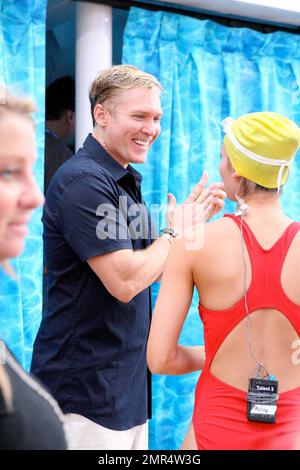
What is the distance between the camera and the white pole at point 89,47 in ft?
9.15

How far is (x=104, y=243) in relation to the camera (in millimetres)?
1760

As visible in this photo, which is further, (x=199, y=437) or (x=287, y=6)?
(x=287, y=6)

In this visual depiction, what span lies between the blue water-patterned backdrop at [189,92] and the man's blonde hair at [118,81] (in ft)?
2.46

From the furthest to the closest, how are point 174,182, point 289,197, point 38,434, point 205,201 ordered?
point 289,197 < point 174,182 < point 205,201 < point 38,434

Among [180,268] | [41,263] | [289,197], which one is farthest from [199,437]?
[289,197]

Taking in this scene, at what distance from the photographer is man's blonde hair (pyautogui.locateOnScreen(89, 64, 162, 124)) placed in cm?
204

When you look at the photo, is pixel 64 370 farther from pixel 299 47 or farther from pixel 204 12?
pixel 299 47

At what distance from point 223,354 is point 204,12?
6.10 ft

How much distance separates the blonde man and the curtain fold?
630 millimetres

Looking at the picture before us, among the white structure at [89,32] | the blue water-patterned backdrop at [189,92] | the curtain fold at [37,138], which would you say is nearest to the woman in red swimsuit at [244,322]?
the curtain fold at [37,138]

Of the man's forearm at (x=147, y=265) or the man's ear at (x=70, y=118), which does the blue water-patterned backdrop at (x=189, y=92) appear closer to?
the man's ear at (x=70, y=118)

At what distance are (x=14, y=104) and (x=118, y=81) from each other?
118cm

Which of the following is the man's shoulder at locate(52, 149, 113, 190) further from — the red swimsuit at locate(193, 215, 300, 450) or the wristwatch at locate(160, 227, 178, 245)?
the red swimsuit at locate(193, 215, 300, 450)

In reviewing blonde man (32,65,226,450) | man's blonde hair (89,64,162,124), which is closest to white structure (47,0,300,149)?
man's blonde hair (89,64,162,124)
